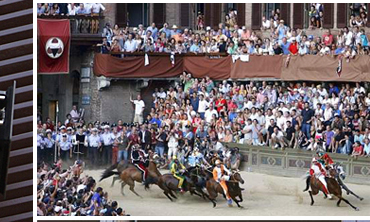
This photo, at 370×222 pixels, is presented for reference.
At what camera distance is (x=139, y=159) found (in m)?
23.4

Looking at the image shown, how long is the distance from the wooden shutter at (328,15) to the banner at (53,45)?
7.21m

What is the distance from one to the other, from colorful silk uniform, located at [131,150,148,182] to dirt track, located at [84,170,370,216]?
39 cm

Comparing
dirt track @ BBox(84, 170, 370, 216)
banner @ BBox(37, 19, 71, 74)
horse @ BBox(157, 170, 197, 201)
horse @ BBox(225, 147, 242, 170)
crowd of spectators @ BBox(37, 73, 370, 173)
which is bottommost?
dirt track @ BBox(84, 170, 370, 216)

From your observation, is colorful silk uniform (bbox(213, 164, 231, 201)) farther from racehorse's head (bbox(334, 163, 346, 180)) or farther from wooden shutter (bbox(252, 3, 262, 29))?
wooden shutter (bbox(252, 3, 262, 29))

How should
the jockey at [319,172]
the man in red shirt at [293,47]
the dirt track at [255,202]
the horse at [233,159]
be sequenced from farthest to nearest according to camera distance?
the man in red shirt at [293,47] → the horse at [233,159] → the dirt track at [255,202] → the jockey at [319,172]

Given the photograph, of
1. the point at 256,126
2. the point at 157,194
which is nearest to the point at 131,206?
the point at 157,194

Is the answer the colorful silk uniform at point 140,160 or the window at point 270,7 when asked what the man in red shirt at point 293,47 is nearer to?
the window at point 270,7

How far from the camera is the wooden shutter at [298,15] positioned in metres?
26.0

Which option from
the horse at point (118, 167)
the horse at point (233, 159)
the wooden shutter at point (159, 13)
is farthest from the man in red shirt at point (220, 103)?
the wooden shutter at point (159, 13)

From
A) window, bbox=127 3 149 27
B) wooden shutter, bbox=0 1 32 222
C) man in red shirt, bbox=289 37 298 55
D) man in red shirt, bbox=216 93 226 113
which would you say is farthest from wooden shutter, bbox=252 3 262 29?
wooden shutter, bbox=0 1 32 222

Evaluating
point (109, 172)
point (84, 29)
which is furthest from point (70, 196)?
point (84, 29)

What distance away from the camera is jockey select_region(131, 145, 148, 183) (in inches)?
912

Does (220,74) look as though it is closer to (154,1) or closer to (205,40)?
(205,40)

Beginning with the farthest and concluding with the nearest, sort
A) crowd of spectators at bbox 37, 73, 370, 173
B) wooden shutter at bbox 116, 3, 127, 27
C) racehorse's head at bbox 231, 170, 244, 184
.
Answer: wooden shutter at bbox 116, 3, 127, 27, crowd of spectators at bbox 37, 73, 370, 173, racehorse's head at bbox 231, 170, 244, 184
